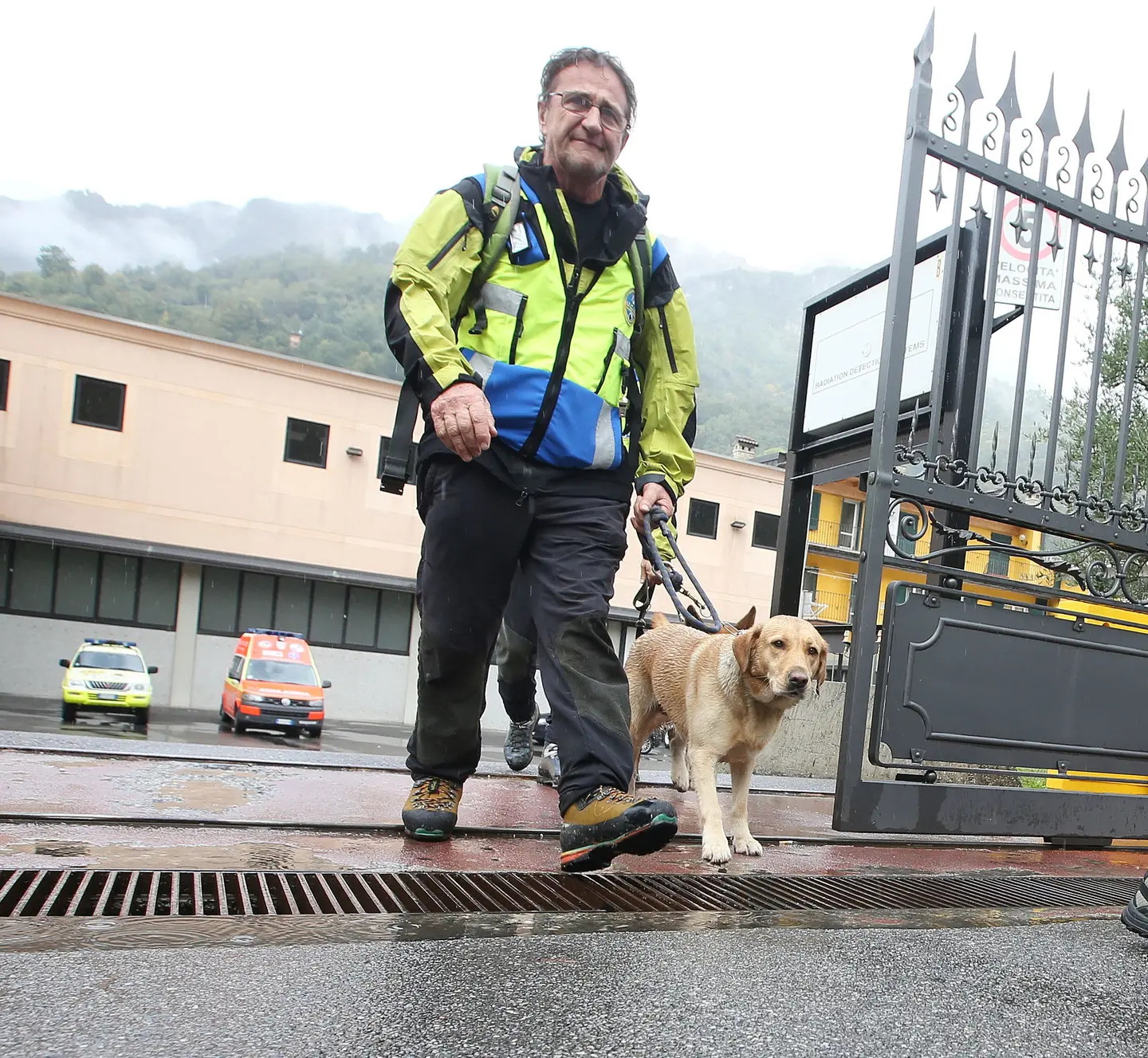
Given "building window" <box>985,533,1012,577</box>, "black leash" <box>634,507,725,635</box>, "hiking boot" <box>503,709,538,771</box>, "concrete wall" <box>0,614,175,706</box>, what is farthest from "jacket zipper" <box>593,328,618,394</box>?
"concrete wall" <box>0,614,175,706</box>

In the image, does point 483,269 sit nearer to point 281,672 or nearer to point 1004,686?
point 1004,686

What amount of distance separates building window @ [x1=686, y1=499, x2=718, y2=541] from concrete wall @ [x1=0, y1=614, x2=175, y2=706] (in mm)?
18920

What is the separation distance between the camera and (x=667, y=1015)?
6.09 ft

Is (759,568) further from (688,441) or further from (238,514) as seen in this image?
(688,441)

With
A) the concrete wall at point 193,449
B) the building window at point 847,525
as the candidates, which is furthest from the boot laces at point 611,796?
the building window at point 847,525

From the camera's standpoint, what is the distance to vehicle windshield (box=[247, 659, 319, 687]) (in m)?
23.5

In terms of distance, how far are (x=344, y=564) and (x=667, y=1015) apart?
32.8 metres

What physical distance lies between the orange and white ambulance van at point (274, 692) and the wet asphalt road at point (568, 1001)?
21.9 meters

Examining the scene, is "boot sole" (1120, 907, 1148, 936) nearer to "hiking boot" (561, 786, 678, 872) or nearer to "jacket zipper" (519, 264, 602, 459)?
"hiking boot" (561, 786, 678, 872)

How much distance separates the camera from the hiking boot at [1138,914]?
2.86 meters

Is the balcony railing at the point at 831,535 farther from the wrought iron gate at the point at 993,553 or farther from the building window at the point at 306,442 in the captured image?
the wrought iron gate at the point at 993,553

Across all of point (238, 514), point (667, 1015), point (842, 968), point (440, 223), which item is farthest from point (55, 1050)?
point (238, 514)

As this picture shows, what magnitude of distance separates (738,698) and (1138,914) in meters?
1.74

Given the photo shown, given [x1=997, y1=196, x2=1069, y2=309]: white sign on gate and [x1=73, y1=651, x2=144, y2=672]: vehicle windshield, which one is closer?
[x1=997, y1=196, x2=1069, y2=309]: white sign on gate
